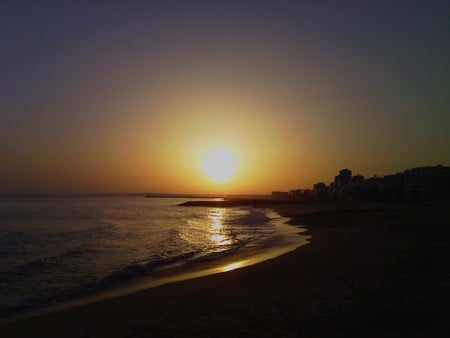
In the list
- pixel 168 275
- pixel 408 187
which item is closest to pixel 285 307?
pixel 168 275

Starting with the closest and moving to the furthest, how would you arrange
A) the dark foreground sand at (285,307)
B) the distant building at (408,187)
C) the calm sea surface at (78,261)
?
the dark foreground sand at (285,307) < the calm sea surface at (78,261) < the distant building at (408,187)

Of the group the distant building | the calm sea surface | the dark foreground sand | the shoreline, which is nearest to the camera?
the dark foreground sand

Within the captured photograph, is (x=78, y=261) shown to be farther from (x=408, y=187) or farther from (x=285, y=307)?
(x=408, y=187)

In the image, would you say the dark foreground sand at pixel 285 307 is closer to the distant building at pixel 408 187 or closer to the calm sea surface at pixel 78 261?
the calm sea surface at pixel 78 261

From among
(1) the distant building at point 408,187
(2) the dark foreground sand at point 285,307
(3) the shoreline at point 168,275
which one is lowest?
(3) the shoreline at point 168,275

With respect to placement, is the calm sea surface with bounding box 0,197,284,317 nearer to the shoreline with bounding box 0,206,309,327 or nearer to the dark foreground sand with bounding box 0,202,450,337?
the shoreline with bounding box 0,206,309,327

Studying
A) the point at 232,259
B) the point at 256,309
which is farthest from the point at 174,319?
the point at 232,259

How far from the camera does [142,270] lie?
706 inches

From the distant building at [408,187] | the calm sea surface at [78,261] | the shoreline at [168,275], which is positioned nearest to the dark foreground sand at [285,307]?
the shoreline at [168,275]

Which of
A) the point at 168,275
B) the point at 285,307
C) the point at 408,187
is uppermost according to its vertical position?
the point at 408,187

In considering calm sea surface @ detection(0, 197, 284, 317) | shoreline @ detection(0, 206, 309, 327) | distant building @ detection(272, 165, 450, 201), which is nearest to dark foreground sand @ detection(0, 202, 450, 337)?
shoreline @ detection(0, 206, 309, 327)

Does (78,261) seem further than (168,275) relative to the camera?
Yes

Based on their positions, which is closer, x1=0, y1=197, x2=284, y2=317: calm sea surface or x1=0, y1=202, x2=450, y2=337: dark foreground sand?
x1=0, y1=202, x2=450, y2=337: dark foreground sand

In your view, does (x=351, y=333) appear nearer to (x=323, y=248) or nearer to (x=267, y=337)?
(x=267, y=337)
